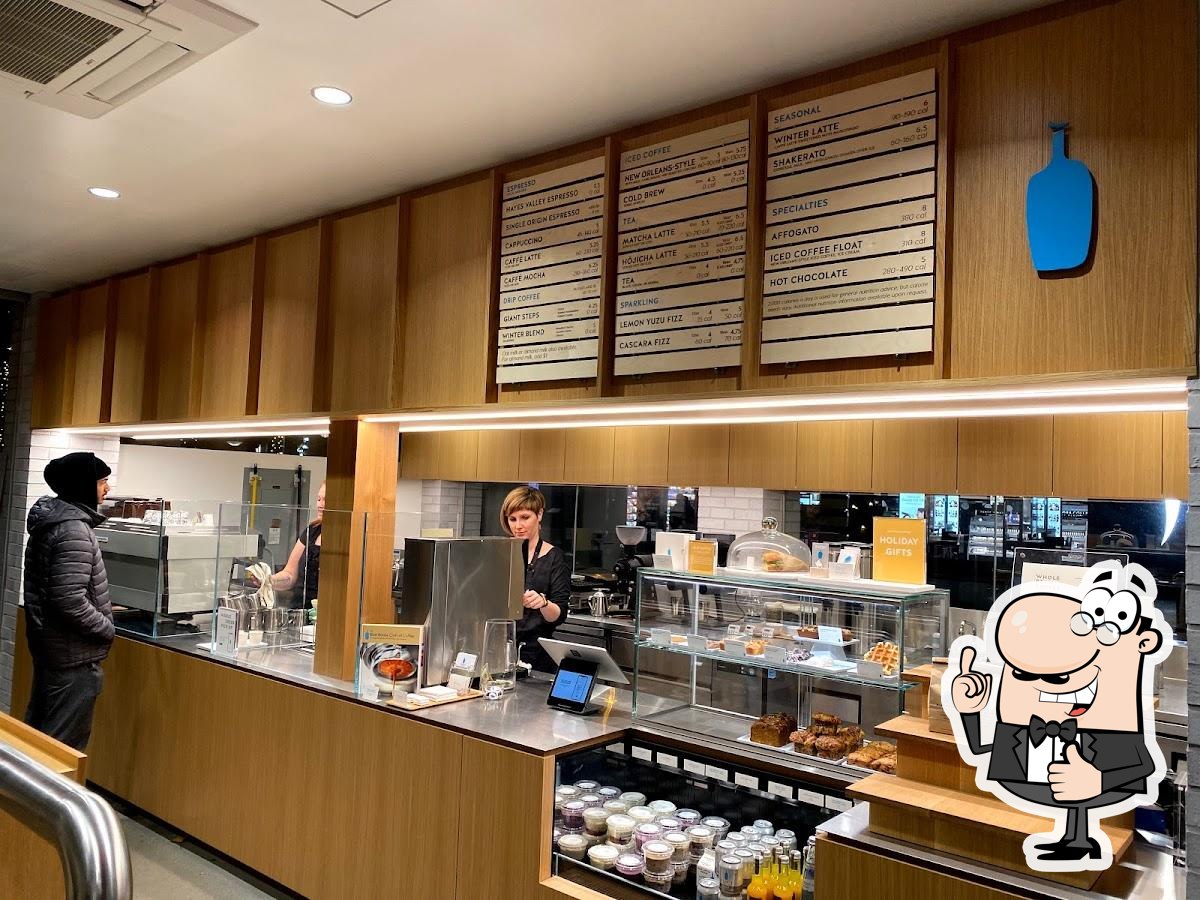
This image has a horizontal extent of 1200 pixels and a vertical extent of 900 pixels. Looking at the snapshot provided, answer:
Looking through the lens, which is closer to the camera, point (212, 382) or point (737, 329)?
point (737, 329)

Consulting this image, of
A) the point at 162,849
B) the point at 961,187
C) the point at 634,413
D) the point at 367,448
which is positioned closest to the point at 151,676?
the point at 162,849

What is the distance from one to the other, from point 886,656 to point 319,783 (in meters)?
2.23

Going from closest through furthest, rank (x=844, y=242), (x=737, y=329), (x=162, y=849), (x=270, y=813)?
(x=844, y=242) < (x=737, y=329) < (x=270, y=813) < (x=162, y=849)

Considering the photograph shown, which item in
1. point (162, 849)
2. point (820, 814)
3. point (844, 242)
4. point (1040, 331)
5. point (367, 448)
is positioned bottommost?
point (162, 849)

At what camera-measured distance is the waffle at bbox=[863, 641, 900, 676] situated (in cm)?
224

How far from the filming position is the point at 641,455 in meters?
5.37

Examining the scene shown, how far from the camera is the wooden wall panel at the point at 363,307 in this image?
3.35 metres

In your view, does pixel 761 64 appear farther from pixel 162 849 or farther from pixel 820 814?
pixel 162 849

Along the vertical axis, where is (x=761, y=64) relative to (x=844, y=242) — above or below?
above

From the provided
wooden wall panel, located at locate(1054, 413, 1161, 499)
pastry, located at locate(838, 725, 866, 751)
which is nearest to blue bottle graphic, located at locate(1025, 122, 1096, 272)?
pastry, located at locate(838, 725, 866, 751)

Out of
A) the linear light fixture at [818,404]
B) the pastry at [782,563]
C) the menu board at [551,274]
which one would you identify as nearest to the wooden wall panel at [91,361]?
the linear light fixture at [818,404]

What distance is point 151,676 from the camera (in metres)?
4.25

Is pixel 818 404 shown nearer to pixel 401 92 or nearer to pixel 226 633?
pixel 401 92

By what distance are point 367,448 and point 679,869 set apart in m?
2.12
